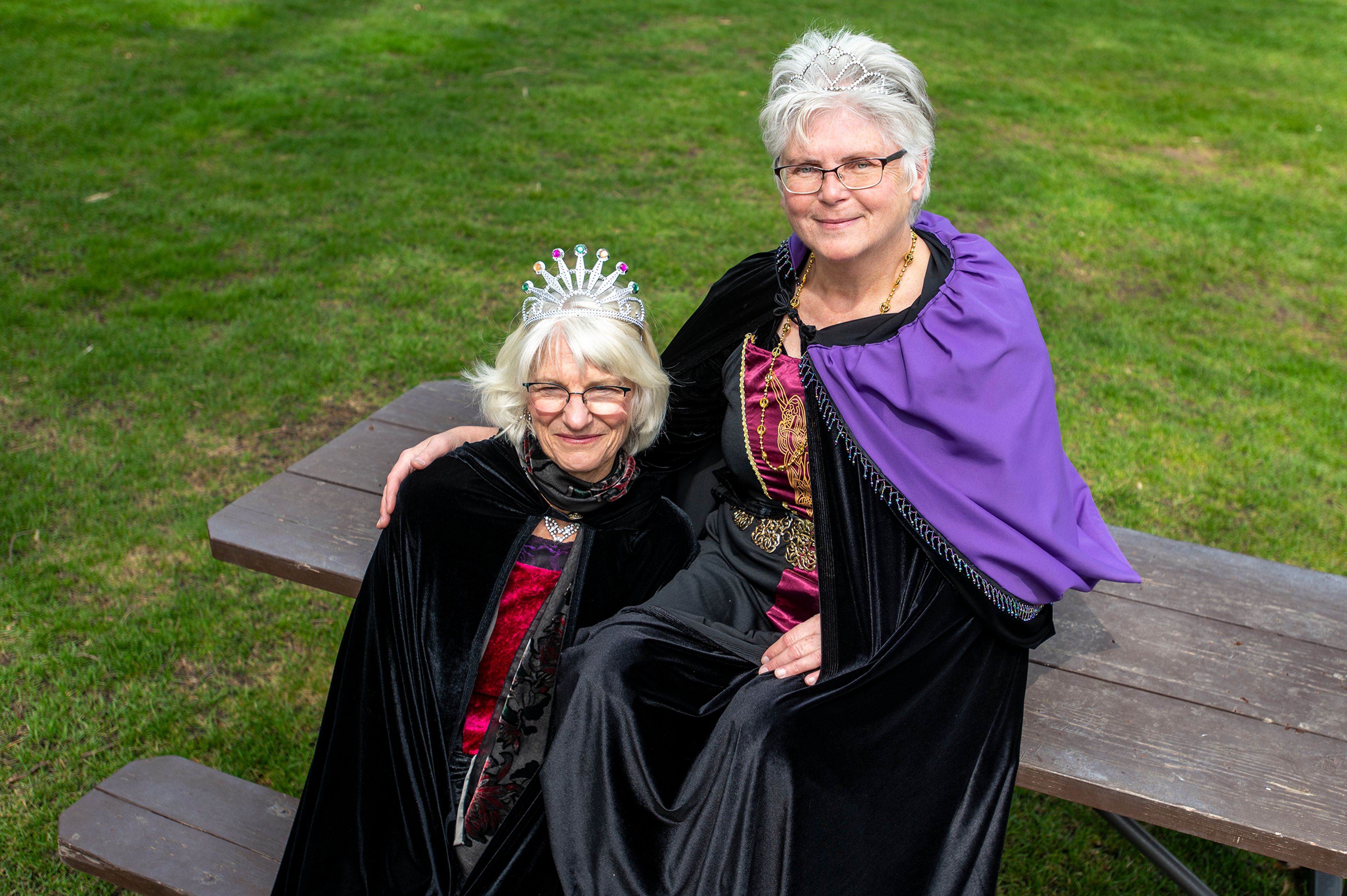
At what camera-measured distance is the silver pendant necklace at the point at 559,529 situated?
102 inches

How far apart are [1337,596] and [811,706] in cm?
169

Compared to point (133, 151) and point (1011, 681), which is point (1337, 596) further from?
point (133, 151)

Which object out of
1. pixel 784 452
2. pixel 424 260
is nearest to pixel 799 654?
pixel 784 452

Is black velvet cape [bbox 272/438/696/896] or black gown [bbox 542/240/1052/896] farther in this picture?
black velvet cape [bbox 272/438/696/896]

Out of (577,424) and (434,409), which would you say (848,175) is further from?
(434,409)

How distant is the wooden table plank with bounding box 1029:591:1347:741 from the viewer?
2.49 meters

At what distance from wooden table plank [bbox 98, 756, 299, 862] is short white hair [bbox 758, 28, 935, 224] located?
2.20 meters

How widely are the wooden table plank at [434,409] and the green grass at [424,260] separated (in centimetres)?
92

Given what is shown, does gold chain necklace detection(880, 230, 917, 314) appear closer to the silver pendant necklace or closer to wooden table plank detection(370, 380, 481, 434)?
the silver pendant necklace

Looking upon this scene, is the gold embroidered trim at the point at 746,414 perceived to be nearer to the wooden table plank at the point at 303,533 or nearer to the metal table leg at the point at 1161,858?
the wooden table plank at the point at 303,533

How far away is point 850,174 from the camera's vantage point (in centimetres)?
248

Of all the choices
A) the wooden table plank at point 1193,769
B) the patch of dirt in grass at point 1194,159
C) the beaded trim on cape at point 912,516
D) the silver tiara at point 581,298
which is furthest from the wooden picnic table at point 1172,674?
the patch of dirt in grass at point 1194,159

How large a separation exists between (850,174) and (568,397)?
861 mm

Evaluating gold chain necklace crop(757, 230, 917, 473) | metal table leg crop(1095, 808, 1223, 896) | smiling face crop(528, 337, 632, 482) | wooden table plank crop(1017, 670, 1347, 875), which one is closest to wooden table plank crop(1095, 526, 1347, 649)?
wooden table plank crop(1017, 670, 1347, 875)
